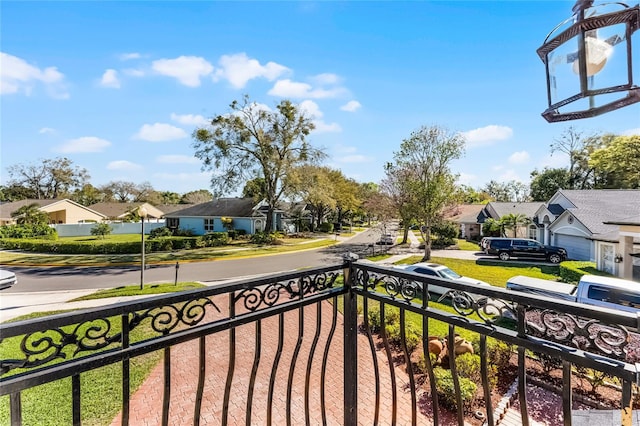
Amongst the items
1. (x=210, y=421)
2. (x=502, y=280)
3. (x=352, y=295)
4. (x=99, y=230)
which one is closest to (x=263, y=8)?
(x=352, y=295)

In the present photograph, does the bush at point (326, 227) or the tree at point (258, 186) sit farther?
the bush at point (326, 227)

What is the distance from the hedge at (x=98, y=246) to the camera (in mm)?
17797

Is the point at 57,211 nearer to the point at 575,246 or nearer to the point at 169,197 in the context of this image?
the point at 169,197

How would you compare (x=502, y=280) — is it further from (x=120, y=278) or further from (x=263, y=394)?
(x=120, y=278)

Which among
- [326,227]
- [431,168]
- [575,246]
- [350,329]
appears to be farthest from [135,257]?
[575,246]

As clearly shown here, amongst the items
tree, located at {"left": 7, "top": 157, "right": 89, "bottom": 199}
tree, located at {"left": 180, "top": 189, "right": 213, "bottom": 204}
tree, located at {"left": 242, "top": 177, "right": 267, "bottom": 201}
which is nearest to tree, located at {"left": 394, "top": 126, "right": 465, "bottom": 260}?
tree, located at {"left": 242, "top": 177, "right": 267, "bottom": 201}

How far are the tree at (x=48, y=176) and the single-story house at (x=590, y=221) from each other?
5413cm

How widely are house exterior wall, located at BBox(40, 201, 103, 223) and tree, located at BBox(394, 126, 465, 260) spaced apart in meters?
35.2

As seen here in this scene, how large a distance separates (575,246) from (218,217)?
26.4m

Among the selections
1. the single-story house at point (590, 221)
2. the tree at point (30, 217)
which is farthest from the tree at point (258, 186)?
the single-story house at point (590, 221)

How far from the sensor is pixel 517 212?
24.0 meters

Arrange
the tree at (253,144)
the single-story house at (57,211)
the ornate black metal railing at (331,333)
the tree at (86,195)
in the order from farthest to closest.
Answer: the tree at (86,195), the single-story house at (57,211), the tree at (253,144), the ornate black metal railing at (331,333)

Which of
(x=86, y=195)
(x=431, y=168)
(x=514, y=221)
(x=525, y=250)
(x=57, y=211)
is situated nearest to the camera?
(x=525, y=250)

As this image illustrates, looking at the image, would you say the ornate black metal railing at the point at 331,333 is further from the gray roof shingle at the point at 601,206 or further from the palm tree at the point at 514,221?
the palm tree at the point at 514,221
